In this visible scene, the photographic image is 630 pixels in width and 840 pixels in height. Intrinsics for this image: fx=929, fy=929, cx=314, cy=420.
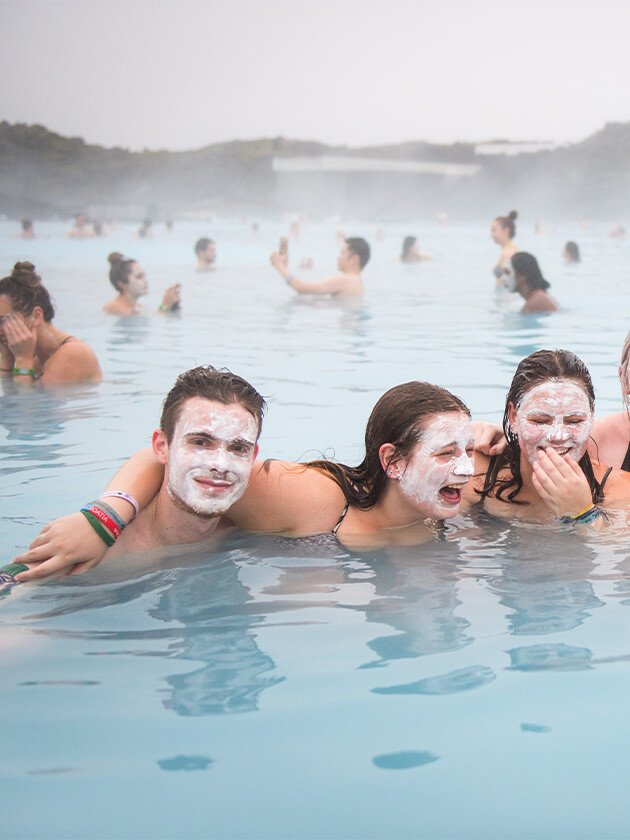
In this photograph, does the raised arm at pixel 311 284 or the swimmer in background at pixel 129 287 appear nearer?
the swimmer in background at pixel 129 287

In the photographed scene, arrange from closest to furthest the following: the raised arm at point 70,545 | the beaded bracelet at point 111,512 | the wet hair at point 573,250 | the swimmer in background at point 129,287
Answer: the raised arm at point 70,545 < the beaded bracelet at point 111,512 < the swimmer in background at point 129,287 < the wet hair at point 573,250

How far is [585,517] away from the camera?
3293 millimetres

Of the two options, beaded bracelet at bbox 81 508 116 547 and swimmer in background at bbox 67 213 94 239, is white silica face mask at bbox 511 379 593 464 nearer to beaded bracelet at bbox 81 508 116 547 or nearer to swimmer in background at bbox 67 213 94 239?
beaded bracelet at bbox 81 508 116 547

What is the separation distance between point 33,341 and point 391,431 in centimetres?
361

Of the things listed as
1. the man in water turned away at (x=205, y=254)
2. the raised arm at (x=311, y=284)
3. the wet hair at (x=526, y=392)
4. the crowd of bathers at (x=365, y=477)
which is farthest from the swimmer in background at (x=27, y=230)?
the wet hair at (x=526, y=392)

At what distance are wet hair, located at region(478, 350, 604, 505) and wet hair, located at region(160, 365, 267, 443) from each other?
3.32 feet

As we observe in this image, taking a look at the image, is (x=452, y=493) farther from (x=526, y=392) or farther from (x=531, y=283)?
(x=531, y=283)

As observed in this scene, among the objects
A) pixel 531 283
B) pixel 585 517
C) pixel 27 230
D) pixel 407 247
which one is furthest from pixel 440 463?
pixel 27 230

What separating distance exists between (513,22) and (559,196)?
5.34 m

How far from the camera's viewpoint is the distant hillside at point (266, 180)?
16078 mm

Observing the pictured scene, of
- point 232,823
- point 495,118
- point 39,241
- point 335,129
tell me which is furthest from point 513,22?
point 232,823

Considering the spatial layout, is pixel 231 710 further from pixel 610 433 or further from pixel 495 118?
pixel 495 118

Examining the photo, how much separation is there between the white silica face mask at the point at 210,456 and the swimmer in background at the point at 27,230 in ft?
47.2

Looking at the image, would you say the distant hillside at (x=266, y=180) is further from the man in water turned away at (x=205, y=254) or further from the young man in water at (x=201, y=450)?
the young man in water at (x=201, y=450)
